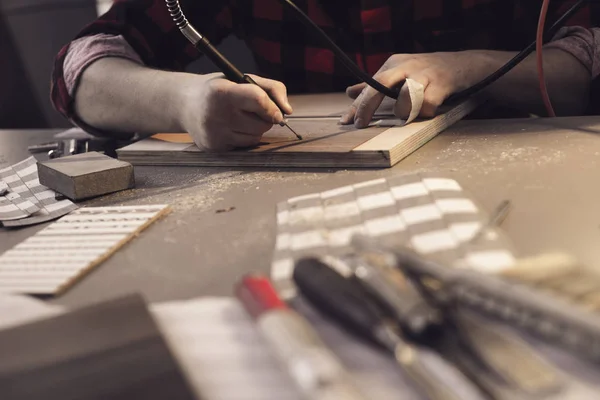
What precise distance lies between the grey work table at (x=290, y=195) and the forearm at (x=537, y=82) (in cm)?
14

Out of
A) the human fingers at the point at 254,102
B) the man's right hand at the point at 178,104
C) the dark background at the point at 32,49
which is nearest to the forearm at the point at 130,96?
the man's right hand at the point at 178,104

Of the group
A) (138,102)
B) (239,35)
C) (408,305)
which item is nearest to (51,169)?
(138,102)

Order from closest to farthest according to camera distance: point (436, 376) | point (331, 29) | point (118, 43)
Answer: point (436, 376), point (118, 43), point (331, 29)

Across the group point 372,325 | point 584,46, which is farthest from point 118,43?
point 372,325

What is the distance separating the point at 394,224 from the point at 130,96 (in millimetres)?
657

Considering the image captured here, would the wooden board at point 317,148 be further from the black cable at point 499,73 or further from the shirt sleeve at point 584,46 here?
the shirt sleeve at point 584,46

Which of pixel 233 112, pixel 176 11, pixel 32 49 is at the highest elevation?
pixel 176 11

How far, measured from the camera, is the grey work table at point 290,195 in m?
0.51

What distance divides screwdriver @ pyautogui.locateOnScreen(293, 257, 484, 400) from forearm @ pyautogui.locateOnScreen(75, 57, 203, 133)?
59 cm

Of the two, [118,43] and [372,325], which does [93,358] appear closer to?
[372,325]

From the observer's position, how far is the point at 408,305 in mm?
349

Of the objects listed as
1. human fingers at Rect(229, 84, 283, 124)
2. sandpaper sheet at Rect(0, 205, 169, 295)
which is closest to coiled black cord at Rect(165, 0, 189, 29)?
human fingers at Rect(229, 84, 283, 124)

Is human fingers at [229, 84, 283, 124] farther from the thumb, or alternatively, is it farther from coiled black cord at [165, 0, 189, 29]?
the thumb

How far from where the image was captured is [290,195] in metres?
0.69
